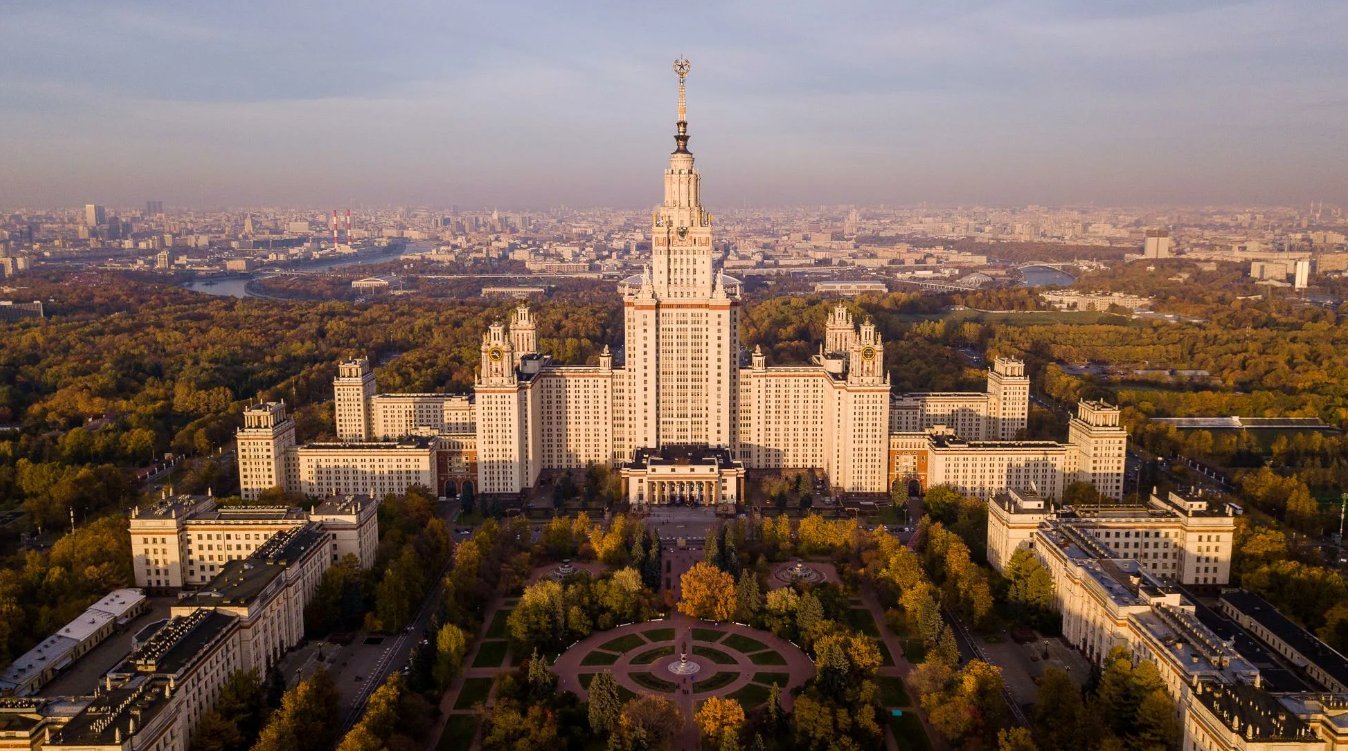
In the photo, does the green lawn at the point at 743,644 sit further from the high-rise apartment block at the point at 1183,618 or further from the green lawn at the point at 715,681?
the high-rise apartment block at the point at 1183,618

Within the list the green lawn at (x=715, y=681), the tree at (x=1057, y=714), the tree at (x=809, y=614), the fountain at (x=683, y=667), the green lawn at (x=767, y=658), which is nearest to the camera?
the tree at (x=1057, y=714)

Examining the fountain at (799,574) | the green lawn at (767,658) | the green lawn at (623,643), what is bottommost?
the green lawn at (767,658)

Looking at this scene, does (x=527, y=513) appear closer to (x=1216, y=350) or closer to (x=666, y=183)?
(x=666, y=183)

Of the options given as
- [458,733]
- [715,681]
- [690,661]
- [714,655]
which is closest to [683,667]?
[690,661]

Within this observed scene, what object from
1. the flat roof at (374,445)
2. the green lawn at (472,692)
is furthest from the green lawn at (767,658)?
the flat roof at (374,445)

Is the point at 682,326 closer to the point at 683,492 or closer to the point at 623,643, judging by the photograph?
the point at 683,492

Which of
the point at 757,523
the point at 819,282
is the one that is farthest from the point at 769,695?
the point at 819,282
